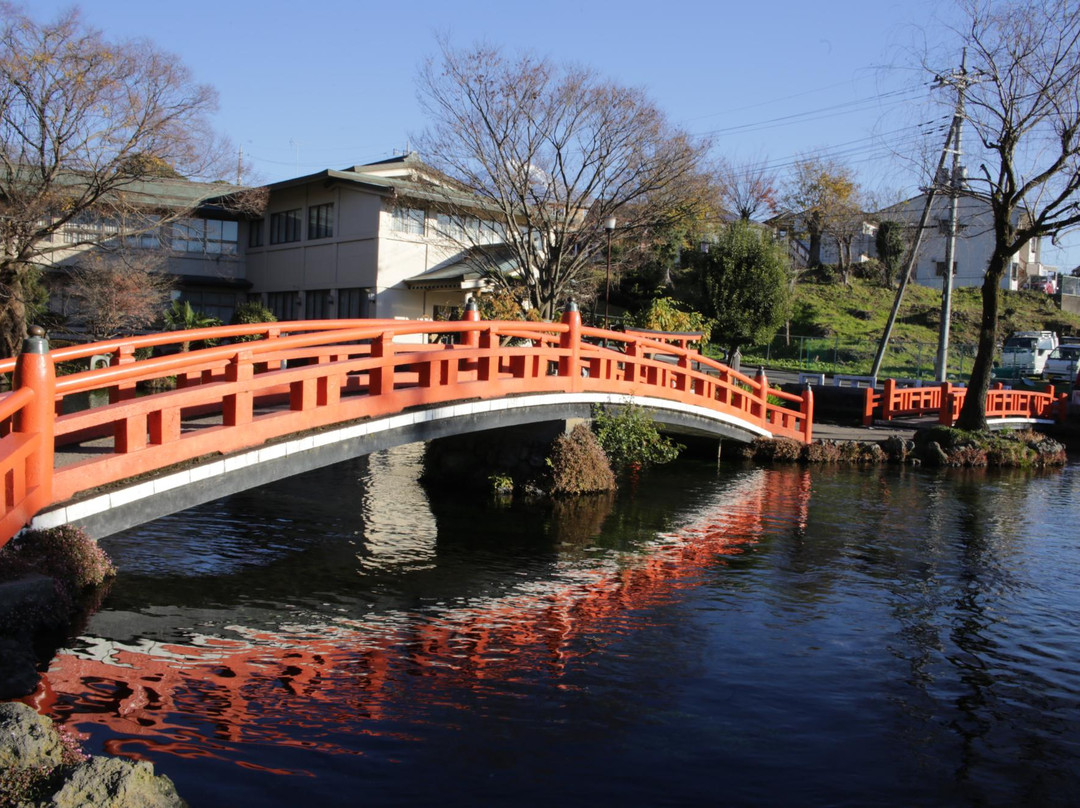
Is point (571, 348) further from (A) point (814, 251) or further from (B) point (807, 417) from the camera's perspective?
(A) point (814, 251)

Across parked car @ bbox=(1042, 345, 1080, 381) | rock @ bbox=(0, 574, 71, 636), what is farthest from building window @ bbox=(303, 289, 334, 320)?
rock @ bbox=(0, 574, 71, 636)

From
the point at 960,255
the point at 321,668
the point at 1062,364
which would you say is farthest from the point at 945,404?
the point at 960,255

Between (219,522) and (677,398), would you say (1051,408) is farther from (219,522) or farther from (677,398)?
(219,522)

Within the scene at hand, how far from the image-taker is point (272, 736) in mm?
6086

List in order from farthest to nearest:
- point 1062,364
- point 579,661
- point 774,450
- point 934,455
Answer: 1. point 1062,364
2. point 934,455
3. point 774,450
4. point 579,661

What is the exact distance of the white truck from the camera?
4159 cm

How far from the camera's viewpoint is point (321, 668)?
7398 millimetres

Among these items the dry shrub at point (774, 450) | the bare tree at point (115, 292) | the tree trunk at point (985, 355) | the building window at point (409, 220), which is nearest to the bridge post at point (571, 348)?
the dry shrub at point (774, 450)

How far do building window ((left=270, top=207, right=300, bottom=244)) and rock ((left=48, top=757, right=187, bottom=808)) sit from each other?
1436 inches

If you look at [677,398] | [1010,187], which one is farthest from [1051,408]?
[677,398]

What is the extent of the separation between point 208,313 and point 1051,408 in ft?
106

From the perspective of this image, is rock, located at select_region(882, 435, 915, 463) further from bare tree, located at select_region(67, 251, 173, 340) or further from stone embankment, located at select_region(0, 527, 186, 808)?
bare tree, located at select_region(67, 251, 173, 340)

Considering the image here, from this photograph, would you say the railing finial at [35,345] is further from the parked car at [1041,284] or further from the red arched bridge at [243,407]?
the parked car at [1041,284]

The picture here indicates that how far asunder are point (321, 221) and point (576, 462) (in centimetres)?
2608
